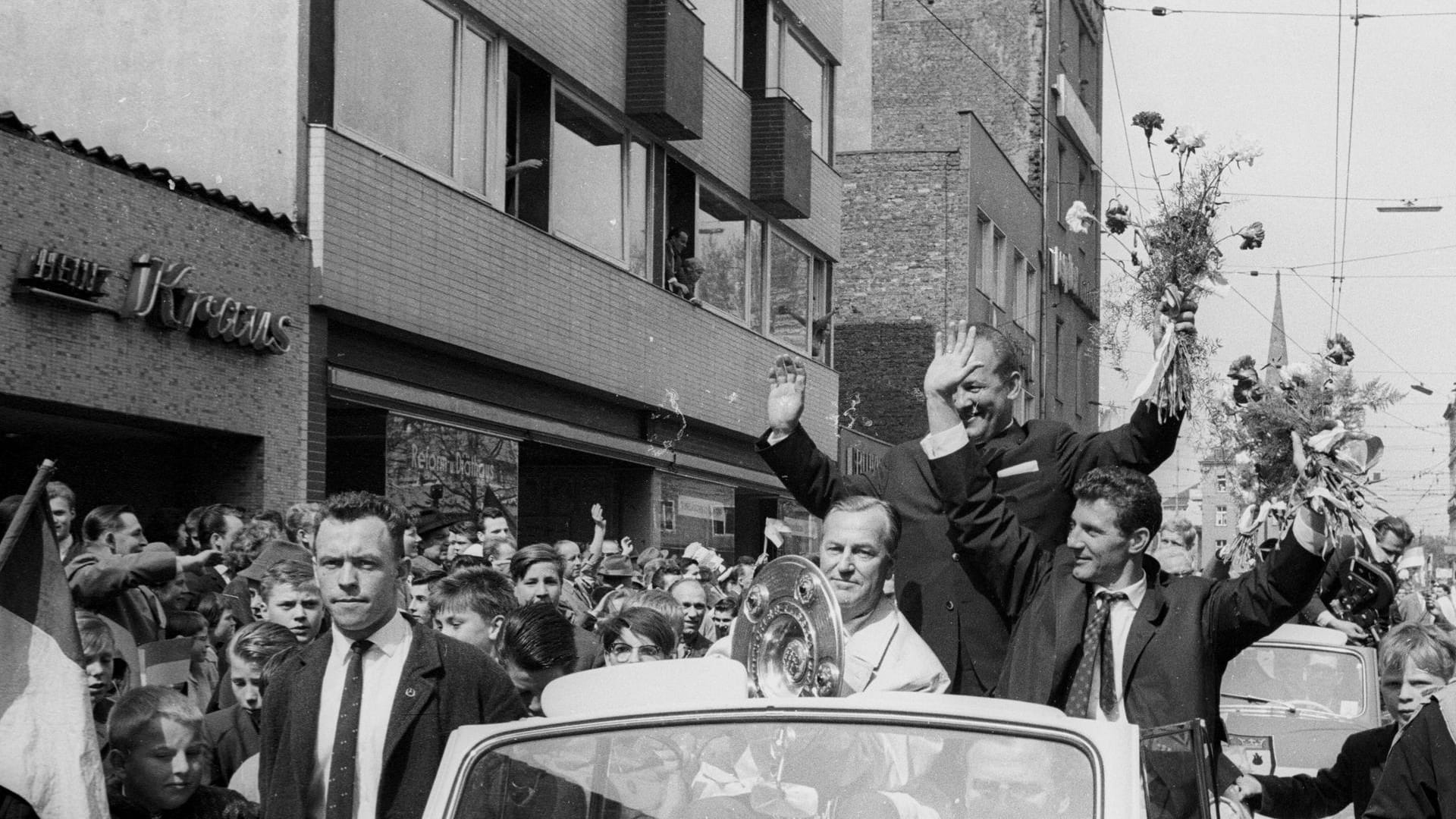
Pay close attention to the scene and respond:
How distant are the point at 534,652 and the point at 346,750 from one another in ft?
4.13

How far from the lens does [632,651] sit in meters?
7.81

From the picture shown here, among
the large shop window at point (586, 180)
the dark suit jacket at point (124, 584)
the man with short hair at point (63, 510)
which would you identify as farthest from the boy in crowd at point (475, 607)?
the large shop window at point (586, 180)

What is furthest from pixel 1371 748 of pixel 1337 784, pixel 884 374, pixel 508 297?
pixel 884 374

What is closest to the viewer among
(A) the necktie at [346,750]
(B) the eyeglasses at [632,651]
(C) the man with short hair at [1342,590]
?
(A) the necktie at [346,750]

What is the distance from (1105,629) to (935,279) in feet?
101

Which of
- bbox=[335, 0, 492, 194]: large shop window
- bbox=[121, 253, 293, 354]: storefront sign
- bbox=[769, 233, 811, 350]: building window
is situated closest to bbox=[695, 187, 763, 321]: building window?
bbox=[769, 233, 811, 350]: building window

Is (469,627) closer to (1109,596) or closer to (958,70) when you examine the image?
(1109,596)

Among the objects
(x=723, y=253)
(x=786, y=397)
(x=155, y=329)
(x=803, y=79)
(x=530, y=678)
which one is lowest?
(x=530, y=678)

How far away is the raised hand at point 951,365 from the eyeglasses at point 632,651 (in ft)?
8.63

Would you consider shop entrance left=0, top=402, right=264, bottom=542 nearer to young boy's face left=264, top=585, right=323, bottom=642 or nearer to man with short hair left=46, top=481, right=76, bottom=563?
man with short hair left=46, top=481, right=76, bottom=563

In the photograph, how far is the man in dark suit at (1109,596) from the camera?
199 inches

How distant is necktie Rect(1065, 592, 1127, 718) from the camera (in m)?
5.10

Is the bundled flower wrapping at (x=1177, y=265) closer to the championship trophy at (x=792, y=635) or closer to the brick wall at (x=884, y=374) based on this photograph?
the championship trophy at (x=792, y=635)

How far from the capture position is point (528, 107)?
57.4ft
